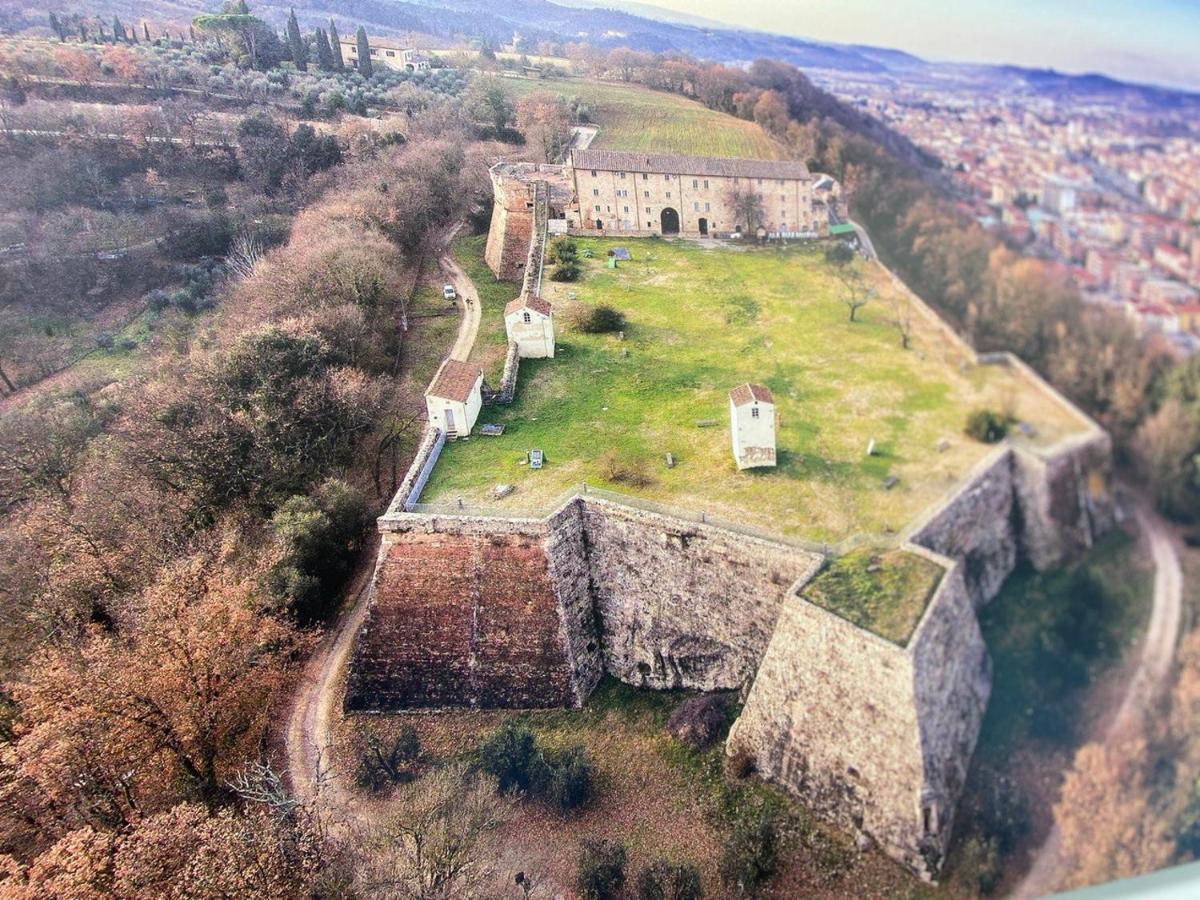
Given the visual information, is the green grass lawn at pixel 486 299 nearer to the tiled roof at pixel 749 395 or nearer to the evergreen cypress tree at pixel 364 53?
the evergreen cypress tree at pixel 364 53

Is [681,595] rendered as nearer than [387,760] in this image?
No

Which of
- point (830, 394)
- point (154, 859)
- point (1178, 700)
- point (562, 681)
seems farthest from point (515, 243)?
point (1178, 700)

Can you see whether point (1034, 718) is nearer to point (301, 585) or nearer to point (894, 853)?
point (894, 853)

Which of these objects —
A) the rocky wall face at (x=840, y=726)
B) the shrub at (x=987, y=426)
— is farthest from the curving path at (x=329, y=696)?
the shrub at (x=987, y=426)

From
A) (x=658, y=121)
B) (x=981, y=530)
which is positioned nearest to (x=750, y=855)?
(x=981, y=530)

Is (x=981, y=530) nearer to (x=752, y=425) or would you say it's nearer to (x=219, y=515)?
(x=752, y=425)

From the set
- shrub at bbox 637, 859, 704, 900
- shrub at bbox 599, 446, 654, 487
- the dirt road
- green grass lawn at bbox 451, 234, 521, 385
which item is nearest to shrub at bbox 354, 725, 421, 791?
shrub at bbox 637, 859, 704, 900
